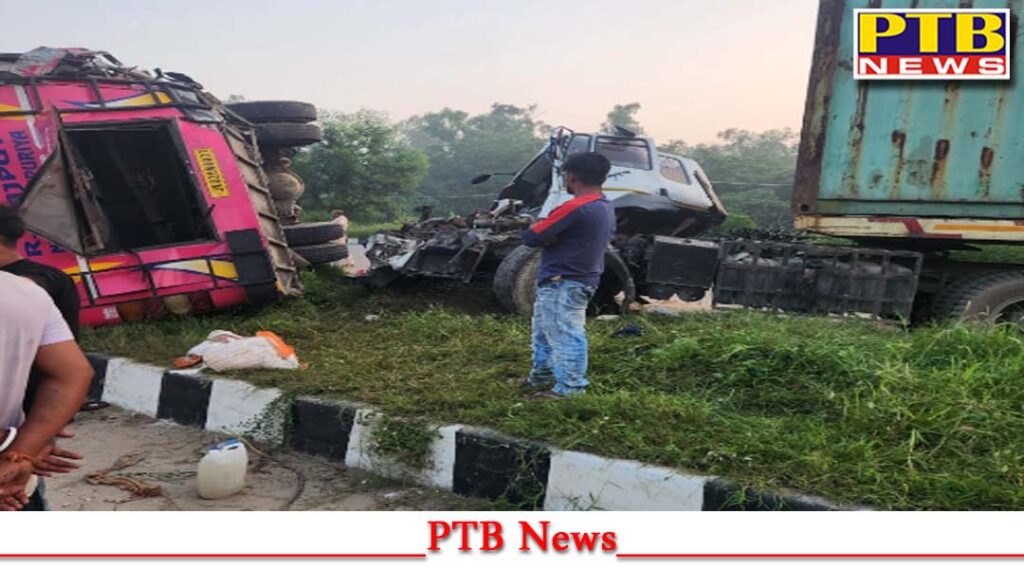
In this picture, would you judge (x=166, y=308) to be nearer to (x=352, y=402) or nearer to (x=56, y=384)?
(x=352, y=402)

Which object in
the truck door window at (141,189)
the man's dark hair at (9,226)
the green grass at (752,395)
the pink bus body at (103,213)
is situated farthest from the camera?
the truck door window at (141,189)

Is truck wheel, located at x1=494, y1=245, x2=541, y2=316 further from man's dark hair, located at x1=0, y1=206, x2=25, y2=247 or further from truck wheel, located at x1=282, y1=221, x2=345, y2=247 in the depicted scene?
man's dark hair, located at x1=0, y1=206, x2=25, y2=247

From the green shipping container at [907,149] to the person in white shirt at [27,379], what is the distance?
18.1ft

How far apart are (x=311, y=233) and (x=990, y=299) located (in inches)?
229

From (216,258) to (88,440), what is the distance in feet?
6.63

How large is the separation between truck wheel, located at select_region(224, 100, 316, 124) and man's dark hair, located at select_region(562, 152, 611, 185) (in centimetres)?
497

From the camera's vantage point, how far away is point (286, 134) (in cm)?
745

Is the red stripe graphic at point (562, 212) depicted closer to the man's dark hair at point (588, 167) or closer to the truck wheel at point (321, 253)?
the man's dark hair at point (588, 167)

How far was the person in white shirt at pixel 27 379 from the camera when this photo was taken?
1646 mm

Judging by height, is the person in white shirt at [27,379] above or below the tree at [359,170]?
below

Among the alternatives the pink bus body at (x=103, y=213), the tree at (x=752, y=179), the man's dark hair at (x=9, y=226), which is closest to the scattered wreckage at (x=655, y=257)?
the pink bus body at (x=103, y=213)

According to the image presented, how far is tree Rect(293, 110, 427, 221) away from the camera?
29172 millimetres

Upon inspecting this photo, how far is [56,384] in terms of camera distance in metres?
1.72

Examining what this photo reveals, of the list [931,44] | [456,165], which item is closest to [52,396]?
[931,44]
